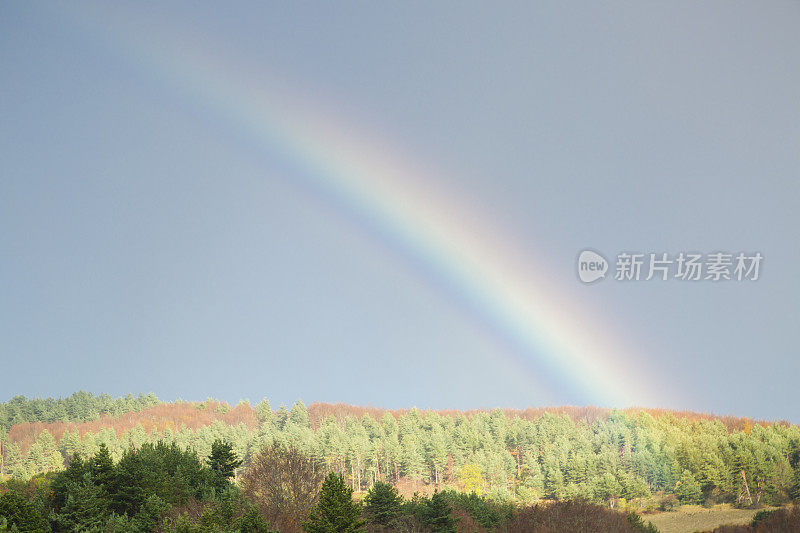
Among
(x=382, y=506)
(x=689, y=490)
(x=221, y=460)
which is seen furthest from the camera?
(x=689, y=490)

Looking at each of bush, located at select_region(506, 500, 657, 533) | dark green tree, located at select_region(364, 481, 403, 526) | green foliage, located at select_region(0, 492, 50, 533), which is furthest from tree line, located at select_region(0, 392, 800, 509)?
green foliage, located at select_region(0, 492, 50, 533)

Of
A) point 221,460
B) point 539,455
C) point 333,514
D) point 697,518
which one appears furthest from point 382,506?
point 539,455

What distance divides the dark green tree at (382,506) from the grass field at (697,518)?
240 feet

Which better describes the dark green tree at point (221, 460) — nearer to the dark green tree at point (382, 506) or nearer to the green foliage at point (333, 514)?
the dark green tree at point (382, 506)

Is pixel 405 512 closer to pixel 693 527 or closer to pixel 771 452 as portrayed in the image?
pixel 693 527

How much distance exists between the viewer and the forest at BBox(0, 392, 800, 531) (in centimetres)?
5853

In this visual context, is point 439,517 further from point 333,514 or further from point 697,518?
point 697,518

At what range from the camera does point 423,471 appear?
15275 centimetres

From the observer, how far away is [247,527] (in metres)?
40.4

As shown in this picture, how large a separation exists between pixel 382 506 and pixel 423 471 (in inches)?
3546

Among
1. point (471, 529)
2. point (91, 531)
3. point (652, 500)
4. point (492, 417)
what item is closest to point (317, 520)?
point (91, 531)

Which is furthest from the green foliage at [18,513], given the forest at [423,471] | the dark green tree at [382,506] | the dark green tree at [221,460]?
the dark green tree at [382,506]

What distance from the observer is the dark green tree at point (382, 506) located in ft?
220

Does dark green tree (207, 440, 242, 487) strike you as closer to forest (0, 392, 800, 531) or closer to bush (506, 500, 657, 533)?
forest (0, 392, 800, 531)
